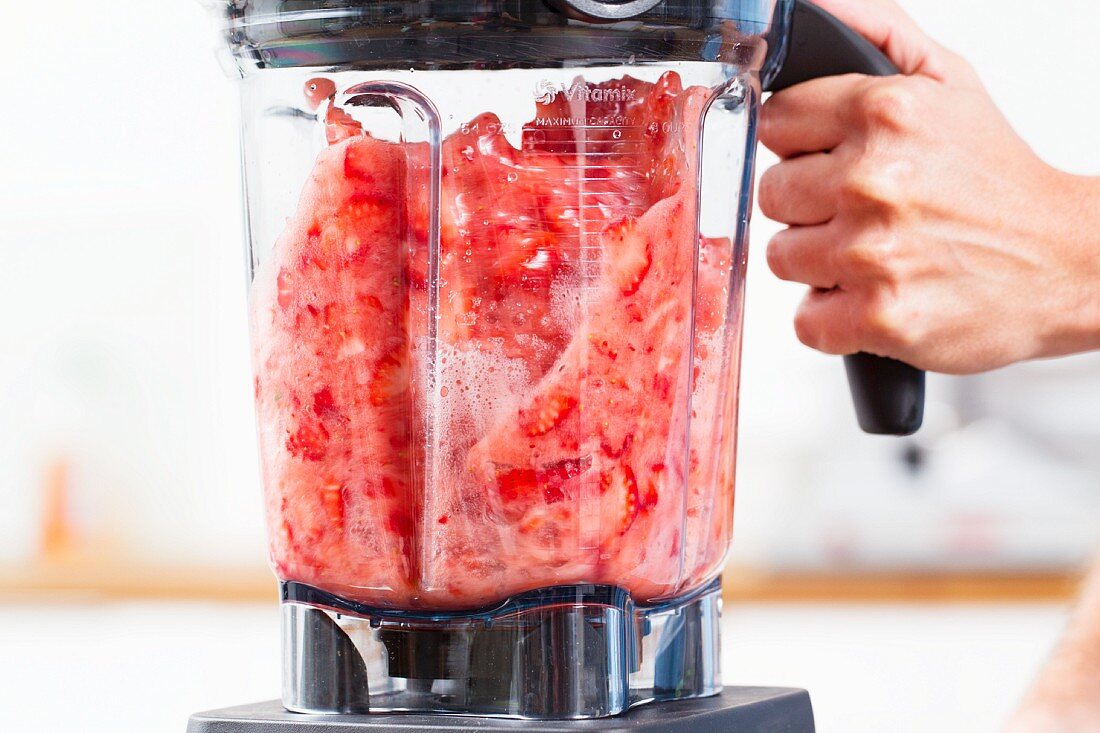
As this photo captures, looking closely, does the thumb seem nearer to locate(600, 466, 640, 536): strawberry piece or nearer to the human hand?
the human hand

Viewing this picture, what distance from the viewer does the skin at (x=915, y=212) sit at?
22.9 inches

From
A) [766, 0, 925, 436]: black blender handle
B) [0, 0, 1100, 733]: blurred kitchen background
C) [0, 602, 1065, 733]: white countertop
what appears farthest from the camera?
[0, 0, 1100, 733]: blurred kitchen background

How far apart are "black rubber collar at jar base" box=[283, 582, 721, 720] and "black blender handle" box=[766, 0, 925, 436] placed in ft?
0.57

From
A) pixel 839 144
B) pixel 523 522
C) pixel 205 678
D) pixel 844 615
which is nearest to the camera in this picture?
pixel 523 522

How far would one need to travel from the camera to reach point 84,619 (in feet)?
7.83

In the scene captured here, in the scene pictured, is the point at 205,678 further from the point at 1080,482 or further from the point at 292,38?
the point at 292,38

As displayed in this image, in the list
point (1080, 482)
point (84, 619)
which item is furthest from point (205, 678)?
point (1080, 482)

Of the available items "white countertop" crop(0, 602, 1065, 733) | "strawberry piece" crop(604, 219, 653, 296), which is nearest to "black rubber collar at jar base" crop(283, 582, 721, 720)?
"strawberry piece" crop(604, 219, 653, 296)

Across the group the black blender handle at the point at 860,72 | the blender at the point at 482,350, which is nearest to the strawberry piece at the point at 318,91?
the blender at the point at 482,350

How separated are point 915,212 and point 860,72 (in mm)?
71

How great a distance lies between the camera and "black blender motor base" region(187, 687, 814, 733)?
44cm

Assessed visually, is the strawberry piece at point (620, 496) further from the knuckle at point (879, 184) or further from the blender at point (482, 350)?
the knuckle at point (879, 184)

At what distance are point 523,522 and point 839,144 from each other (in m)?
0.25

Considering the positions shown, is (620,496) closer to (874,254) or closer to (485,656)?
(485,656)
